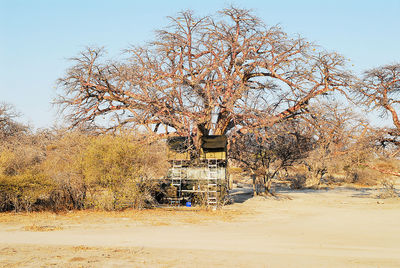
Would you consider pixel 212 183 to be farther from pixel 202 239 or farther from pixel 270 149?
pixel 202 239

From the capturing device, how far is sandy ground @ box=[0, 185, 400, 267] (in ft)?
28.0

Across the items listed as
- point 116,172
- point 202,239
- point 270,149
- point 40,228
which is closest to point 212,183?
point 116,172

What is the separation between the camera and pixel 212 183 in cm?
1909

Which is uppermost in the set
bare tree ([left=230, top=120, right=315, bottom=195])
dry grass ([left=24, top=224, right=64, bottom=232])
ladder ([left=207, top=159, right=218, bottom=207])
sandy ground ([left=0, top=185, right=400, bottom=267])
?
bare tree ([left=230, top=120, right=315, bottom=195])

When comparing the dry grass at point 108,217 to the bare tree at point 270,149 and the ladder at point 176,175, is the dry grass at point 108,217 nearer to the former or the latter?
the ladder at point 176,175

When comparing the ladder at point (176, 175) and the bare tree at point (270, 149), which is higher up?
the bare tree at point (270, 149)

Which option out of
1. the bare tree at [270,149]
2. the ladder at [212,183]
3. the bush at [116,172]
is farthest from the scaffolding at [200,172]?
the bare tree at [270,149]

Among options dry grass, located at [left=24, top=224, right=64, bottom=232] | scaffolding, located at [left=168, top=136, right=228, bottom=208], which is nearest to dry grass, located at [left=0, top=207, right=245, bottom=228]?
dry grass, located at [left=24, top=224, right=64, bottom=232]

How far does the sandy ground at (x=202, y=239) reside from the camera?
8.53 m

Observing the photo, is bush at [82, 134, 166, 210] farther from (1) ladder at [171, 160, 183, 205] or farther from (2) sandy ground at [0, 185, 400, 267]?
(1) ladder at [171, 160, 183, 205]

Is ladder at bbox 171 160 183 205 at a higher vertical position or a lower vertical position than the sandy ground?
higher

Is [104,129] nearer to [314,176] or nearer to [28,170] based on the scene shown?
[28,170]

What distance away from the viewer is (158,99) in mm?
19422

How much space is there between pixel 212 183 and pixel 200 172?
742 millimetres
